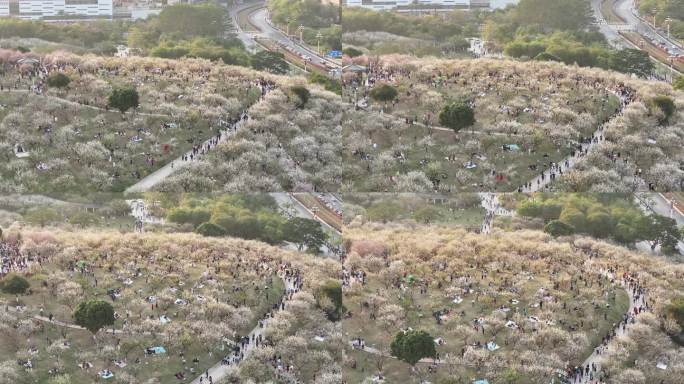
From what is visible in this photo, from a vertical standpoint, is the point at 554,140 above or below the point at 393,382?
above

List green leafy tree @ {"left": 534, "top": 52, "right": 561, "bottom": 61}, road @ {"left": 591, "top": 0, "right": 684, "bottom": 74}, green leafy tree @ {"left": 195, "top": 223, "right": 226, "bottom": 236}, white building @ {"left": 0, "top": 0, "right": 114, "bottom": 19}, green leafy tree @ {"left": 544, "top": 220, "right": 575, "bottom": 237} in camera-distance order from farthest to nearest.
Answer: white building @ {"left": 0, "top": 0, "right": 114, "bottom": 19}, green leafy tree @ {"left": 534, "top": 52, "right": 561, "bottom": 61}, road @ {"left": 591, "top": 0, "right": 684, "bottom": 74}, green leafy tree @ {"left": 195, "top": 223, "right": 226, "bottom": 236}, green leafy tree @ {"left": 544, "top": 220, "right": 575, "bottom": 237}

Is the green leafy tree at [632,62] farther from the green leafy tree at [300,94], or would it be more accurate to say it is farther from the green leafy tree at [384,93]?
the green leafy tree at [300,94]

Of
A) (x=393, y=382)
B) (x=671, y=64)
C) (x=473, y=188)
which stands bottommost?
(x=393, y=382)

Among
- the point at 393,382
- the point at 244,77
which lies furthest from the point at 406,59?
the point at 393,382

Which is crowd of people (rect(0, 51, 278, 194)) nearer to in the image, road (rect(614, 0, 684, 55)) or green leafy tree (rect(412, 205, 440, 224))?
green leafy tree (rect(412, 205, 440, 224))

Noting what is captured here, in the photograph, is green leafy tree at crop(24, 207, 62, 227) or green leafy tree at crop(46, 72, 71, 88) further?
green leafy tree at crop(46, 72, 71, 88)

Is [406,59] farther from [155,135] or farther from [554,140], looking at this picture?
[155,135]

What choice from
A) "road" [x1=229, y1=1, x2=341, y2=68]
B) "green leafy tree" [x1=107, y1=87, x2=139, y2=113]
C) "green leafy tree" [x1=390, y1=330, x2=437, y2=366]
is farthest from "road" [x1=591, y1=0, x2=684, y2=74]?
"green leafy tree" [x1=390, y1=330, x2=437, y2=366]
